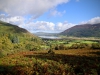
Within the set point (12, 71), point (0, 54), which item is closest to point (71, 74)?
point (12, 71)

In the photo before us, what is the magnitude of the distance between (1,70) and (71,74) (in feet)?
25.9

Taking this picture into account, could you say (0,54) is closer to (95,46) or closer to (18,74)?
(18,74)

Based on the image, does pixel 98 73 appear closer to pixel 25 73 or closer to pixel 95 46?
pixel 25 73

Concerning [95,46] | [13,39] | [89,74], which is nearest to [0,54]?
[89,74]

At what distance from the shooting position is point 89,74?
1201 centimetres

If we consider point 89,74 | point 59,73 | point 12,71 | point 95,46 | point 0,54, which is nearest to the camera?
point 89,74

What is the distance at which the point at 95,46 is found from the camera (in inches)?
1870

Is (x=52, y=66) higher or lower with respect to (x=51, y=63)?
A: higher

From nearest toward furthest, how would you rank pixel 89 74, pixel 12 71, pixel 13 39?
pixel 89 74 → pixel 12 71 → pixel 13 39

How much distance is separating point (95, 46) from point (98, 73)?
120 feet

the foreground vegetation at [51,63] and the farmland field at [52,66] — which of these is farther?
the foreground vegetation at [51,63]

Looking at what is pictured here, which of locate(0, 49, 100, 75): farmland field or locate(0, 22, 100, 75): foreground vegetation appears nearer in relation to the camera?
locate(0, 49, 100, 75): farmland field

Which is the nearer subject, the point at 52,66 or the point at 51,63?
the point at 52,66

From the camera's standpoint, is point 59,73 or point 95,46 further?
point 95,46
